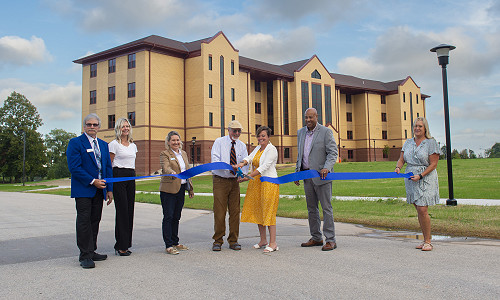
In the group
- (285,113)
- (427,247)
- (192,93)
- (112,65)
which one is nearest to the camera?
(427,247)

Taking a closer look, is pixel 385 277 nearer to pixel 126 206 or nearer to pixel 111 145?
pixel 126 206

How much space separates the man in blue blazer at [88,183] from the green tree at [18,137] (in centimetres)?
6074

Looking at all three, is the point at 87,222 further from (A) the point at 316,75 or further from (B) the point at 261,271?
(A) the point at 316,75

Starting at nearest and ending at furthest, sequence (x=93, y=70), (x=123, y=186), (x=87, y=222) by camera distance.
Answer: (x=87, y=222) < (x=123, y=186) < (x=93, y=70)

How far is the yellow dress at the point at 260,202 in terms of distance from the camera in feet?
20.7

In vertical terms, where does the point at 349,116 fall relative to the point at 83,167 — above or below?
above

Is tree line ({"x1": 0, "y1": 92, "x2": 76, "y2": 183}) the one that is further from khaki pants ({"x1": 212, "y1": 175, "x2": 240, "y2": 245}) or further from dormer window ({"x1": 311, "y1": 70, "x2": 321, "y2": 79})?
khaki pants ({"x1": 212, "y1": 175, "x2": 240, "y2": 245})

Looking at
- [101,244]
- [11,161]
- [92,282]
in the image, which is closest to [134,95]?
[11,161]

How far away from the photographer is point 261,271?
4.93 m

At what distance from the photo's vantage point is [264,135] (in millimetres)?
6477

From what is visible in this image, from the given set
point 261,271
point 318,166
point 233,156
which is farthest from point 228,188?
point 261,271

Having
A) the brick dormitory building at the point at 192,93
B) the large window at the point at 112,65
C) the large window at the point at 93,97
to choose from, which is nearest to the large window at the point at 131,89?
the brick dormitory building at the point at 192,93

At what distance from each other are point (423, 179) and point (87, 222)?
5.26 m

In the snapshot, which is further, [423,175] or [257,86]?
[257,86]
